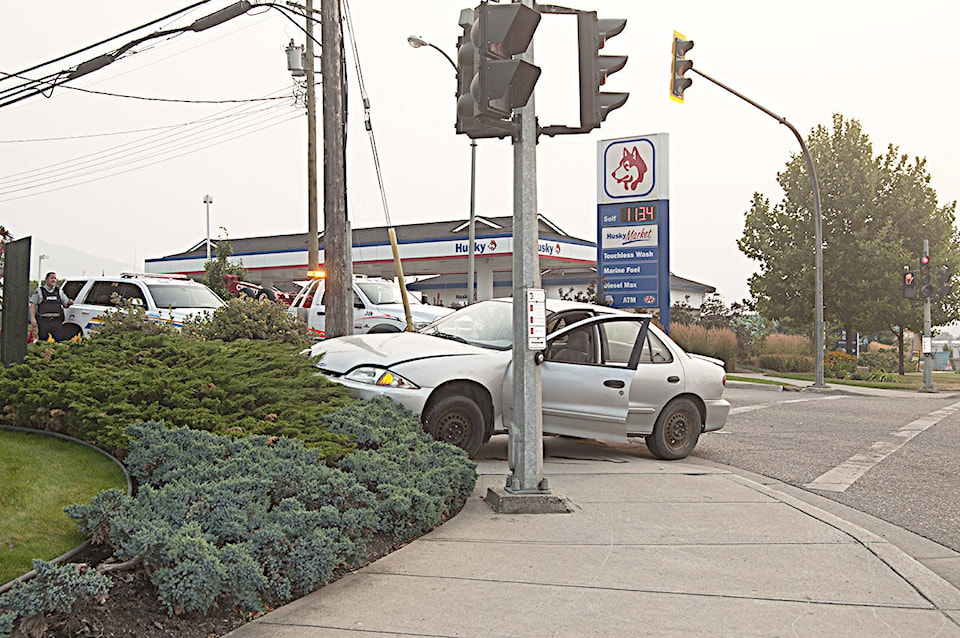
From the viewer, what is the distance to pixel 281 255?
166 ft

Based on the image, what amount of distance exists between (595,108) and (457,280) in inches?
2150

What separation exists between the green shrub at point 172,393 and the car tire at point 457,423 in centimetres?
88

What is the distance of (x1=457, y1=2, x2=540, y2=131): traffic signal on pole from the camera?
6.56m

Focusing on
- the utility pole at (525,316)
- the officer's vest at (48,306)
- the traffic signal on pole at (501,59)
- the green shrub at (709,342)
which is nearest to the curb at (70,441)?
the utility pole at (525,316)

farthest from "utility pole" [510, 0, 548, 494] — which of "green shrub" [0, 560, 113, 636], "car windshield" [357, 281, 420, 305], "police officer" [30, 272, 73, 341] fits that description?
"car windshield" [357, 281, 420, 305]

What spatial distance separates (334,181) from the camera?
45.7 ft

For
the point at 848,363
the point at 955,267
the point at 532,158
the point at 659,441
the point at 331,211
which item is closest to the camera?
the point at 532,158

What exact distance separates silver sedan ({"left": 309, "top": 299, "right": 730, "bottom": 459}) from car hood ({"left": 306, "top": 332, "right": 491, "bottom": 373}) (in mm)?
13

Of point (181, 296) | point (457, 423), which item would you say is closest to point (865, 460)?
point (457, 423)

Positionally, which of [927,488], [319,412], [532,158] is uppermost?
[532,158]

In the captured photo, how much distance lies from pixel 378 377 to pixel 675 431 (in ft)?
11.6

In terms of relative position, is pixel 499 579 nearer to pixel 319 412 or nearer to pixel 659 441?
pixel 319 412

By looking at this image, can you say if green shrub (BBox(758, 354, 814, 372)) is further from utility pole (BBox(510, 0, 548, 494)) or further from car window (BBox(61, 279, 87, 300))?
utility pole (BBox(510, 0, 548, 494))

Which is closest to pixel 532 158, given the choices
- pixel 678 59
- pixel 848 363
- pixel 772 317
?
pixel 678 59
